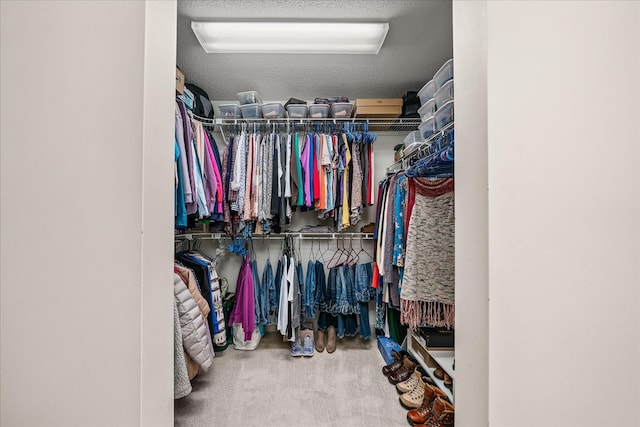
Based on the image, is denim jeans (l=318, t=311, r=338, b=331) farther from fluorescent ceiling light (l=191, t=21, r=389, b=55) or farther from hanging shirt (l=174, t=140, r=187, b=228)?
fluorescent ceiling light (l=191, t=21, r=389, b=55)

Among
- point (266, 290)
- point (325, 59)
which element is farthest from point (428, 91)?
point (266, 290)

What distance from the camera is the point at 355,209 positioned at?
2.68 metres

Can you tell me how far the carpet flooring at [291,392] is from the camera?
5.46 ft

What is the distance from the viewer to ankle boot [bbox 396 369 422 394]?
1.89m

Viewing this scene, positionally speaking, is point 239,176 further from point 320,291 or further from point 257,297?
point 320,291

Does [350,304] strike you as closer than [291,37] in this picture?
No

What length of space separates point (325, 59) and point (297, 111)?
561 millimetres

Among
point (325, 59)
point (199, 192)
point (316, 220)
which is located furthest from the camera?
point (316, 220)

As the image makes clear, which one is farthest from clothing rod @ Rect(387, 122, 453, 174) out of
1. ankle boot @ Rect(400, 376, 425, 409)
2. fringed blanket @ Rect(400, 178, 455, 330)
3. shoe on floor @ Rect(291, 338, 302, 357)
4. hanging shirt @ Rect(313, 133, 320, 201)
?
shoe on floor @ Rect(291, 338, 302, 357)

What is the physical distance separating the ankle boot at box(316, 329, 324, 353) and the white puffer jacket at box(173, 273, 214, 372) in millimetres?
1167

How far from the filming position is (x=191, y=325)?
1627 mm
